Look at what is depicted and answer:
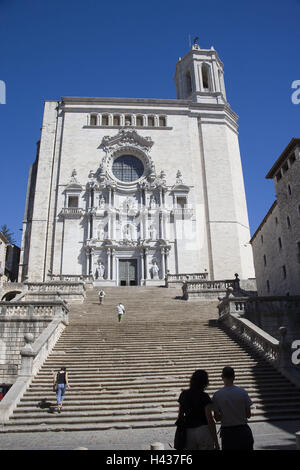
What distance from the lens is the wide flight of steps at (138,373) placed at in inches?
367

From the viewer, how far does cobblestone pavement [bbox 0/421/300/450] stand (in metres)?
7.03

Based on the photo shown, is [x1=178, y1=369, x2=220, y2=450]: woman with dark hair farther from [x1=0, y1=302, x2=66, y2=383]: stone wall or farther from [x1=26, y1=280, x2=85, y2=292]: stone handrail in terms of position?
[x1=26, y1=280, x2=85, y2=292]: stone handrail

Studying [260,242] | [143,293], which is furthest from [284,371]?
[260,242]

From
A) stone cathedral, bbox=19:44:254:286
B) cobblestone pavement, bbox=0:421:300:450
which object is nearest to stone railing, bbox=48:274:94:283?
stone cathedral, bbox=19:44:254:286

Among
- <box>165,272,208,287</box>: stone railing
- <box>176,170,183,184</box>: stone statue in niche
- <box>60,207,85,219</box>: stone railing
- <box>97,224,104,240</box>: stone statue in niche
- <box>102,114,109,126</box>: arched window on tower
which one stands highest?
<box>102,114,109,126</box>: arched window on tower

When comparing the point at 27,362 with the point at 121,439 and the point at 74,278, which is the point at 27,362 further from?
the point at 74,278

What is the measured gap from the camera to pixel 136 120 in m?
39.2

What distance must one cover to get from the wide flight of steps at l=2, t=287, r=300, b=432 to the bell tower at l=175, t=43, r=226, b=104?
1227 inches

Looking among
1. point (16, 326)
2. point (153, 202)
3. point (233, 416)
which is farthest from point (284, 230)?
point (233, 416)

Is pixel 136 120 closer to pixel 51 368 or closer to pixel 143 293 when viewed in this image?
pixel 143 293

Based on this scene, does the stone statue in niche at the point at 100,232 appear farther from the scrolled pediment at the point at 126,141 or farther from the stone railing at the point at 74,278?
the scrolled pediment at the point at 126,141

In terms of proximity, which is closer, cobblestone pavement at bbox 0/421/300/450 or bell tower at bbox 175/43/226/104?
cobblestone pavement at bbox 0/421/300/450

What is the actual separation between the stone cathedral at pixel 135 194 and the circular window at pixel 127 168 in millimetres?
103

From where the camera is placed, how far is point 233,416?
4363mm
